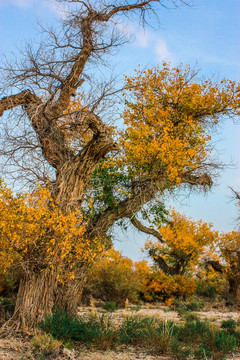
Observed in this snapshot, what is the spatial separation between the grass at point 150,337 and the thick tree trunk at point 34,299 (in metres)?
0.50

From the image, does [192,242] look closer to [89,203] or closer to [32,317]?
[89,203]

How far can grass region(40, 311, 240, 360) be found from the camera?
5418 millimetres

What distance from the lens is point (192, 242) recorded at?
17.2 meters

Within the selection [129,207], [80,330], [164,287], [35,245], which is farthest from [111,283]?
[35,245]

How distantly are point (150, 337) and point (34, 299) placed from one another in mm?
2831

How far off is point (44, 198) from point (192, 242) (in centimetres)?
1252

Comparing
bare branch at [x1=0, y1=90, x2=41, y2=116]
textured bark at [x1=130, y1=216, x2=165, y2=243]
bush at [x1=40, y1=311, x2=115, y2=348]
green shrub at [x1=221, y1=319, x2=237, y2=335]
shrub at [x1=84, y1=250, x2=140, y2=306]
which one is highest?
bare branch at [x1=0, y1=90, x2=41, y2=116]

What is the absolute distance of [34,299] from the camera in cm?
706

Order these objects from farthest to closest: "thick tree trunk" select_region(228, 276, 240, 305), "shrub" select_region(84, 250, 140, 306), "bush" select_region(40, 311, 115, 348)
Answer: "thick tree trunk" select_region(228, 276, 240, 305), "shrub" select_region(84, 250, 140, 306), "bush" select_region(40, 311, 115, 348)

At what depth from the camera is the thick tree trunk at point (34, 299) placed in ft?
22.6

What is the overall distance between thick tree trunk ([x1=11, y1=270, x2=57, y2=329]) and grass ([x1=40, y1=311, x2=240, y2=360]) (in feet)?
1.65

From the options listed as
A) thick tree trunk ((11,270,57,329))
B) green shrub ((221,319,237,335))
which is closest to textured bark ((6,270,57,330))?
thick tree trunk ((11,270,57,329))

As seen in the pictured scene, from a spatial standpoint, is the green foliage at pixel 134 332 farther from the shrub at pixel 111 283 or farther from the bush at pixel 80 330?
the shrub at pixel 111 283

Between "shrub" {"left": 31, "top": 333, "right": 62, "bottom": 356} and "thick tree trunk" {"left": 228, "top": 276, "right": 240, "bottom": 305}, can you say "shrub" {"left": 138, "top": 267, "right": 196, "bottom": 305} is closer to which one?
"thick tree trunk" {"left": 228, "top": 276, "right": 240, "bottom": 305}
